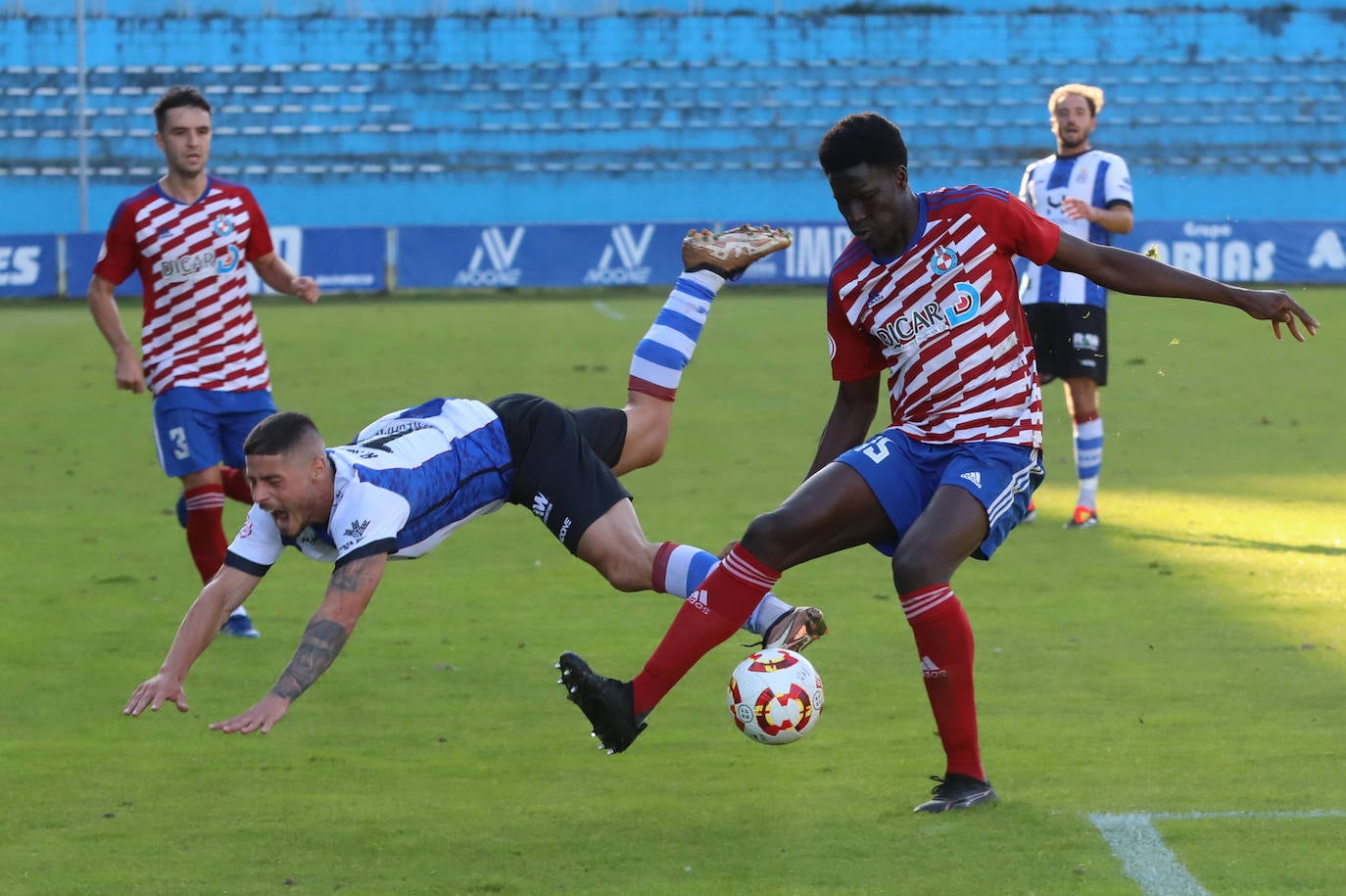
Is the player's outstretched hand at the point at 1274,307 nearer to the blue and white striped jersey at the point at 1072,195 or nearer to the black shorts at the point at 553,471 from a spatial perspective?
the black shorts at the point at 553,471

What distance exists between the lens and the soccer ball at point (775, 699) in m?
4.84

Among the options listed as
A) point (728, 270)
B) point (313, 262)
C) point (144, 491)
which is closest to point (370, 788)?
point (728, 270)

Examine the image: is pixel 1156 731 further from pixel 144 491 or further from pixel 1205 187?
pixel 1205 187

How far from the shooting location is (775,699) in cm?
485

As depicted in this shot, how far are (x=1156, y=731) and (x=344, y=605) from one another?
8.75 feet

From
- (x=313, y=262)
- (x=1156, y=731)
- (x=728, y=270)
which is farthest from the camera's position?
(x=313, y=262)

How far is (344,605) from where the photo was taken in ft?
14.7

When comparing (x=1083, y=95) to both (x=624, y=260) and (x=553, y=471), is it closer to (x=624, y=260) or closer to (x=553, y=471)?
(x=553, y=471)

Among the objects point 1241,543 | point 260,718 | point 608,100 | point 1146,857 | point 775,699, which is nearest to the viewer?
point 260,718

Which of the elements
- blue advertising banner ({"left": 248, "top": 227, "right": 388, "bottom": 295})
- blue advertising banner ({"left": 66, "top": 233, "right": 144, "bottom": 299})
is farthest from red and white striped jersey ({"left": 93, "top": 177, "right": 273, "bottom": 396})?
blue advertising banner ({"left": 66, "top": 233, "right": 144, "bottom": 299})

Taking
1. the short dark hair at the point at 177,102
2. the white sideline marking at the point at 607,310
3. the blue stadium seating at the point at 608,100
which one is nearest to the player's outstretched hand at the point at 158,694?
the short dark hair at the point at 177,102

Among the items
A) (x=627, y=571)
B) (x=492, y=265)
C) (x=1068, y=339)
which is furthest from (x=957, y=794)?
(x=492, y=265)

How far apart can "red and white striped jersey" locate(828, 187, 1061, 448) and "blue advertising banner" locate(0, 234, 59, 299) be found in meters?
21.4

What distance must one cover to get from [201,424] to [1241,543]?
5.11 meters
